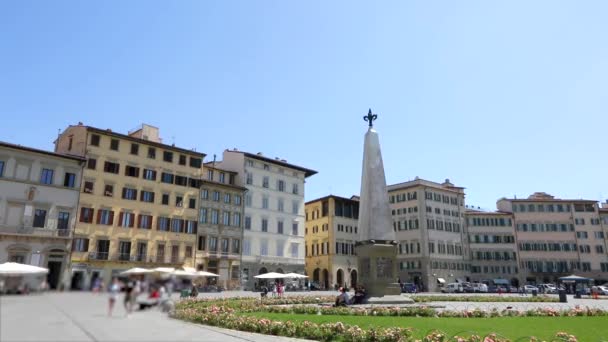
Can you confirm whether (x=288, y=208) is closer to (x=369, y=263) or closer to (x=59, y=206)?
(x=369, y=263)

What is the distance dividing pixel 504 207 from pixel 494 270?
567 inches

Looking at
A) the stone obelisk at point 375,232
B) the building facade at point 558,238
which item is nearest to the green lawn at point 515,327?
the stone obelisk at point 375,232

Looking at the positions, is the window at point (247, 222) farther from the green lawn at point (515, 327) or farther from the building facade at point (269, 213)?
the green lawn at point (515, 327)

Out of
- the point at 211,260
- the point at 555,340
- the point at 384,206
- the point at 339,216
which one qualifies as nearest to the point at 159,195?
the point at 555,340

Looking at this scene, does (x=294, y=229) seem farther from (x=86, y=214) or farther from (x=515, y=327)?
(x=86, y=214)

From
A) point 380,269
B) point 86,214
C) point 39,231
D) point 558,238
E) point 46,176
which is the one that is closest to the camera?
point 39,231

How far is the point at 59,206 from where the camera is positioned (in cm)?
649

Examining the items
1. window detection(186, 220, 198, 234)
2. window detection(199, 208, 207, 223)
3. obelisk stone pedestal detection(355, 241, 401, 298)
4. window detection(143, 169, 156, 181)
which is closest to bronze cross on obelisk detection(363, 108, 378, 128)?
obelisk stone pedestal detection(355, 241, 401, 298)

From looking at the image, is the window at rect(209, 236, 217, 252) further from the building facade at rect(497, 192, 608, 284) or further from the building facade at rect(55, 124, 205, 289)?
the building facade at rect(497, 192, 608, 284)

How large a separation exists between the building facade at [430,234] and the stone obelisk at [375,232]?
159 feet

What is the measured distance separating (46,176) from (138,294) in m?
5.98

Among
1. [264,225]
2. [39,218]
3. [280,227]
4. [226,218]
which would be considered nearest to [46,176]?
[39,218]

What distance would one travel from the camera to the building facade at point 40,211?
12.1ft

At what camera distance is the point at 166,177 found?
998 cm
